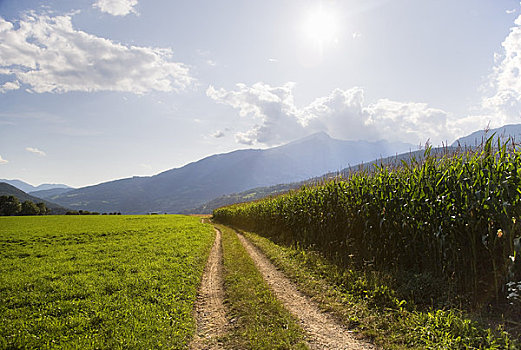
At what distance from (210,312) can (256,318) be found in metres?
1.56

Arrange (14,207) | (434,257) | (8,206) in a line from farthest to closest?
1. (14,207)
2. (8,206)
3. (434,257)

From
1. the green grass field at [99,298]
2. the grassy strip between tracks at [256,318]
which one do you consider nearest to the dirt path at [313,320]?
the grassy strip between tracks at [256,318]

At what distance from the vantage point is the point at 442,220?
24.1ft

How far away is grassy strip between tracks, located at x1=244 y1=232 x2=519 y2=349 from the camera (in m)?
5.02

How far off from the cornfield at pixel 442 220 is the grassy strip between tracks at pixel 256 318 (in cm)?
417

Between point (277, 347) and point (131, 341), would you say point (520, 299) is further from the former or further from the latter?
point (131, 341)

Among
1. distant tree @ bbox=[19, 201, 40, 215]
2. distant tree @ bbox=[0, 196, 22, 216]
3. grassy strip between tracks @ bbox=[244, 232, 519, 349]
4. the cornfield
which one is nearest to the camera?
grassy strip between tracks @ bbox=[244, 232, 519, 349]

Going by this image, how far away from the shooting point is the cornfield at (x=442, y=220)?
6.24 m

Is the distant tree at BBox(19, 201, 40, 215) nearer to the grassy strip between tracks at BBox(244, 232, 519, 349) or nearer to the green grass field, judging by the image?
the green grass field

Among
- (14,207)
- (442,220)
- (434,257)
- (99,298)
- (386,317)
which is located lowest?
(386,317)

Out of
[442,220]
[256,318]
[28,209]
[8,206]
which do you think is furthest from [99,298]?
[28,209]

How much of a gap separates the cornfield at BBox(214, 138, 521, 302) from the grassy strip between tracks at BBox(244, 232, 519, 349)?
4.54ft

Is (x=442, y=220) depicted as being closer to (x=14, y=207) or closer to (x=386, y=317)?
(x=386, y=317)

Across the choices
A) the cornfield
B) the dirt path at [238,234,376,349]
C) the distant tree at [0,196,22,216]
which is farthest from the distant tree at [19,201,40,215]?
the cornfield
